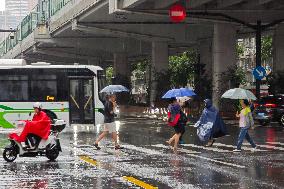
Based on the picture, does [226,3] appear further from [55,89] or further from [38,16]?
[38,16]

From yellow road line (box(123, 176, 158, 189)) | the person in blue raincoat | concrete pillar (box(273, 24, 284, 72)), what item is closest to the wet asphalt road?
yellow road line (box(123, 176, 158, 189))

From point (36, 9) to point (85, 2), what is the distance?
34.8 metres

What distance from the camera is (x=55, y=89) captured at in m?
33.2

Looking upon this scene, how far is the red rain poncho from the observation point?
58.4ft

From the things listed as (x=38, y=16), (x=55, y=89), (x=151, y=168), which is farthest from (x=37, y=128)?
(x=38, y=16)

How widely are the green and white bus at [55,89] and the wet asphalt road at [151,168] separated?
8843 mm

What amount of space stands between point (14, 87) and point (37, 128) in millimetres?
15549

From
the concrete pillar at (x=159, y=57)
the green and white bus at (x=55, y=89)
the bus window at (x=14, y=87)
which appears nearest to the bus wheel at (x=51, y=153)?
the green and white bus at (x=55, y=89)

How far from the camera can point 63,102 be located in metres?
32.9

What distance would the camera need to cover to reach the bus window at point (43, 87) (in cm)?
3297

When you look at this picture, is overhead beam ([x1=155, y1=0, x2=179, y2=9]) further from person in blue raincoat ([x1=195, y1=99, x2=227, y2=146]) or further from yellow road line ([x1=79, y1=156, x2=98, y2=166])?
yellow road line ([x1=79, y1=156, x2=98, y2=166])

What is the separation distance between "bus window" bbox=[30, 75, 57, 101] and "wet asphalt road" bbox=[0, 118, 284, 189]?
9.11 meters

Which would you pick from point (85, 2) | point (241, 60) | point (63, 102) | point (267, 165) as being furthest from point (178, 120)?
point (241, 60)

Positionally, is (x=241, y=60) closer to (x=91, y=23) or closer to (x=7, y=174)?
(x=91, y=23)
